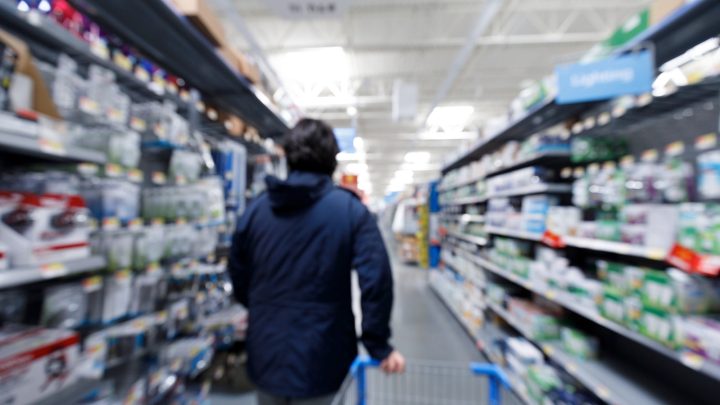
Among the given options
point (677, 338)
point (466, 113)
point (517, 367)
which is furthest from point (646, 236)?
point (466, 113)

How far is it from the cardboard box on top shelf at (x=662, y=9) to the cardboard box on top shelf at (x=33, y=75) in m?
2.80

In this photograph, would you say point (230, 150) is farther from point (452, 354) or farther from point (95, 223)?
point (452, 354)

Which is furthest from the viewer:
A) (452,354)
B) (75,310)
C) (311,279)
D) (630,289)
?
(452,354)

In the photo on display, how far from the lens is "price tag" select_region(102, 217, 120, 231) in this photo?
1.49 m

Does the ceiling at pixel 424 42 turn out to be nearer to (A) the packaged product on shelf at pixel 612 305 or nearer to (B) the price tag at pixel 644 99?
(B) the price tag at pixel 644 99

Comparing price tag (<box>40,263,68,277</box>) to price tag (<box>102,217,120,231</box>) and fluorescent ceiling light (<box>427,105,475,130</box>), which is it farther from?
fluorescent ceiling light (<box>427,105,475,130</box>)

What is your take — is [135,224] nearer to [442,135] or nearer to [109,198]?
[109,198]

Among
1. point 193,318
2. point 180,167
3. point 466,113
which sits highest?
point 466,113

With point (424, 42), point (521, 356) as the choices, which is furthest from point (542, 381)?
point (424, 42)

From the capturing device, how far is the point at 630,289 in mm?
1689

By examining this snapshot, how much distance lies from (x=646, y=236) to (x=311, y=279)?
170 cm

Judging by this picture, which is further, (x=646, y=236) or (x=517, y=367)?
(x=517, y=367)

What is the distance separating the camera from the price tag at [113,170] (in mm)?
1515

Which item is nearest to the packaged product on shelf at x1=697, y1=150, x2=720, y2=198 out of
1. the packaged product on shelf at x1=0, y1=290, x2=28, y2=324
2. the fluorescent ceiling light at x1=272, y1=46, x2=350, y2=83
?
the packaged product on shelf at x1=0, y1=290, x2=28, y2=324
